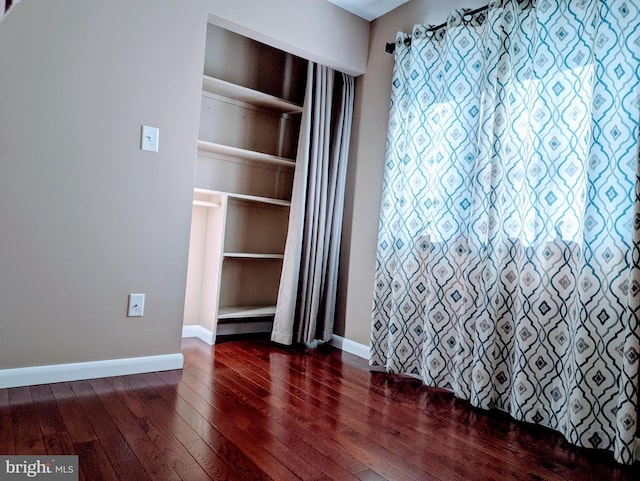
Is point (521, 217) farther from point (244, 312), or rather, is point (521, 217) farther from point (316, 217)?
point (244, 312)

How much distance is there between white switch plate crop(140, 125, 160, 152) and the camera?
2264mm

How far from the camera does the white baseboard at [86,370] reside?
6.51 feet

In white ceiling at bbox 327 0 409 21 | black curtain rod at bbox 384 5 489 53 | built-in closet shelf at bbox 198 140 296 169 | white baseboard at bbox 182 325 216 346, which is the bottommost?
white baseboard at bbox 182 325 216 346

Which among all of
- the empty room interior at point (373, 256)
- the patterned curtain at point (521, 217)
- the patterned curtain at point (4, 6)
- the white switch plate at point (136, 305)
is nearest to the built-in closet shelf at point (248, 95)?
the empty room interior at point (373, 256)

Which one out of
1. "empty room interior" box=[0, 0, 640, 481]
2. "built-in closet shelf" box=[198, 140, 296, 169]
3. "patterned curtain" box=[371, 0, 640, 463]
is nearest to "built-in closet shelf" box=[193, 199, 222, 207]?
"empty room interior" box=[0, 0, 640, 481]

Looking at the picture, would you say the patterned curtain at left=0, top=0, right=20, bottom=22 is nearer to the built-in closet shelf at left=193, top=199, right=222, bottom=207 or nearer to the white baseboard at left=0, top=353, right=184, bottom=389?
the white baseboard at left=0, top=353, right=184, bottom=389

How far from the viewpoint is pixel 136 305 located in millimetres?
2287

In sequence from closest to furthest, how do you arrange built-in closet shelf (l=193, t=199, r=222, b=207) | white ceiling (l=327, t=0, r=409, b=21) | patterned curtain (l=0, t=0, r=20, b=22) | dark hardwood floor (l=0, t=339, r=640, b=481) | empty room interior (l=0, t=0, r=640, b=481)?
1. patterned curtain (l=0, t=0, r=20, b=22)
2. dark hardwood floor (l=0, t=339, r=640, b=481)
3. empty room interior (l=0, t=0, r=640, b=481)
4. white ceiling (l=327, t=0, r=409, b=21)
5. built-in closet shelf (l=193, t=199, r=222, b=207)

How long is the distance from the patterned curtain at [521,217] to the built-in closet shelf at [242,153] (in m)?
0.88

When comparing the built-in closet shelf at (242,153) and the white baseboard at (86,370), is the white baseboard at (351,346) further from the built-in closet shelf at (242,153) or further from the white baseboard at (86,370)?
the built-in closet shelf at (242,153)

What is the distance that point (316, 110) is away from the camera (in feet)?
10.1

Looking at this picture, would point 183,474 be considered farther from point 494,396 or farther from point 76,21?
point 76,21

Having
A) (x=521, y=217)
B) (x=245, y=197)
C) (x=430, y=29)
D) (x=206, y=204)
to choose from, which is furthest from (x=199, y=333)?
(x=430, y=29)

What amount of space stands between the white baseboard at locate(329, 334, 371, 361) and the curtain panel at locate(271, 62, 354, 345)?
92 millimetres
